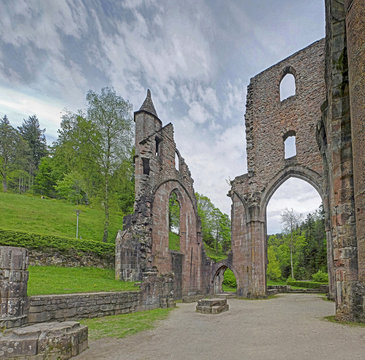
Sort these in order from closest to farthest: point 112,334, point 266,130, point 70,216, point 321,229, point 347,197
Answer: point 112,334 < point 347,197 < point 266,130 < point 70,216 < point 321,229

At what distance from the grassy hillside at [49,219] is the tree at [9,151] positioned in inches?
345

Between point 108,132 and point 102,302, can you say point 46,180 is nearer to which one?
point 108,132

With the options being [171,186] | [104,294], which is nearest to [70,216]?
[171,186]

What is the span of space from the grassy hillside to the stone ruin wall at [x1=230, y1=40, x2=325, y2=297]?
10385 millimetres

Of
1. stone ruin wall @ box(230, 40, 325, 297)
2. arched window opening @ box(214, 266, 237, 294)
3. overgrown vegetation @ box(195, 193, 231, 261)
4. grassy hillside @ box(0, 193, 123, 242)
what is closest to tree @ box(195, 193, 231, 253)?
overgrown vegetation @ box(195, 193, 231, 261)

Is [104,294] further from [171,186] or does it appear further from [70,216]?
[70,216]

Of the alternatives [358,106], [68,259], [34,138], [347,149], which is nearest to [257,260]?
[68,259]

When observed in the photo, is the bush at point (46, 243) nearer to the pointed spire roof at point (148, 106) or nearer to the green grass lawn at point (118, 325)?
the green grass lawn at point (118, 325)

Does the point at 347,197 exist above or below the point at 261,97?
below

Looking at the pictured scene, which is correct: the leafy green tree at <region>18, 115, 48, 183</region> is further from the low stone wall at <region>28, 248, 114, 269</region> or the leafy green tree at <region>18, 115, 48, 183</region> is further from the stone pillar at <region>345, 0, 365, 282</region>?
the stone pillar at <region>345, 0, 365, 282</region>

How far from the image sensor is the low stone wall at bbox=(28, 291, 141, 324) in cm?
683

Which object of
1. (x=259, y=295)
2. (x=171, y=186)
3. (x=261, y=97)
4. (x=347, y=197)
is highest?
(x=261, y=97)

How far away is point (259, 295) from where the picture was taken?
16.6m

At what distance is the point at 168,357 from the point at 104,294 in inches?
184
